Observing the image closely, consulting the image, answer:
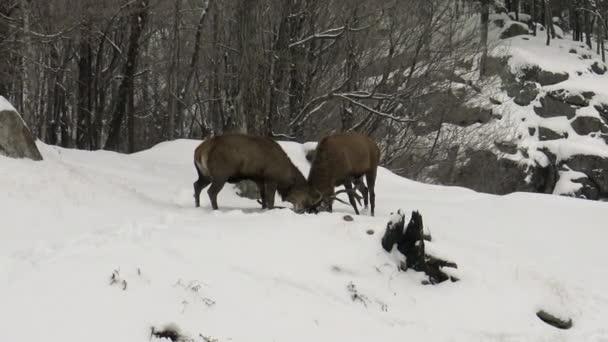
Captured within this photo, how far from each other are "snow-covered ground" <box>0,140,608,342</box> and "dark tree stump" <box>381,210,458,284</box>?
5.4 inches

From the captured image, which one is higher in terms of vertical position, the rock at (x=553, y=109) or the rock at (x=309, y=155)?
the rock at (x=553, y=109)

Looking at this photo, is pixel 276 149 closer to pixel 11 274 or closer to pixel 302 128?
pixel 11 274

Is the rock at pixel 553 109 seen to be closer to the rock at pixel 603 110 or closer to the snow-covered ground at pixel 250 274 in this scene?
the rock at pixel 603 110

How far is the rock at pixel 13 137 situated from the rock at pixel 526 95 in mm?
29618

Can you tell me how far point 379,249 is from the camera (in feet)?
26.3

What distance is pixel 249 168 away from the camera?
990 centimetres

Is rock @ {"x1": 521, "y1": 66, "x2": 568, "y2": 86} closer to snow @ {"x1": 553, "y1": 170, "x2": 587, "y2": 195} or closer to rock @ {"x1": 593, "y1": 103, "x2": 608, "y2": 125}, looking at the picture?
rock @ {"x1": 593, "y1": 103, "x2": 608, "y2": 125}

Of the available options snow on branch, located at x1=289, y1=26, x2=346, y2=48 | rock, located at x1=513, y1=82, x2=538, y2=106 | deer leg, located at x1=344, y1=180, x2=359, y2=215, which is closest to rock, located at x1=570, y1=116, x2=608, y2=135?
rock, located at x1=513, y1=82, x2=538, y2=106

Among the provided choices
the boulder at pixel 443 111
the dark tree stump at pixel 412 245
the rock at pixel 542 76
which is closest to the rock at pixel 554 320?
the dark tree stump at pixel 412 245

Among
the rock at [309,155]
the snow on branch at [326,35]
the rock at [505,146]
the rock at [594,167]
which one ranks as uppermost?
the snow on branch at [326,35]

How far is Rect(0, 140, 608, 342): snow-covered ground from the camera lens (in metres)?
5.61

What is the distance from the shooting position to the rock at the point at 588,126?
3316 cm

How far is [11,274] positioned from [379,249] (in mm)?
4069

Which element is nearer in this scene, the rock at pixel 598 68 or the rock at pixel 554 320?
the rock at pixel 554 320
